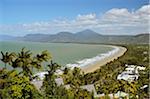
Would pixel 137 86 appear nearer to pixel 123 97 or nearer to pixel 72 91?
pixel 123 97

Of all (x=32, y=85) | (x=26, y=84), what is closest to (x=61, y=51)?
(x=32, y=85)

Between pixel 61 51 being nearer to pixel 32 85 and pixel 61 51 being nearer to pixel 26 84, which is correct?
pixel 32 85

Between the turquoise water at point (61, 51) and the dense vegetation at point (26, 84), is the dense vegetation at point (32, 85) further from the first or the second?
the turquoise water at point (61, 51)

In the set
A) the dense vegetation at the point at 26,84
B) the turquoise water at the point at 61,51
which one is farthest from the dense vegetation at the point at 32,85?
the turquoise water at the point at 61,51

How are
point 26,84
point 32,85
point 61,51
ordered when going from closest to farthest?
point 26,84, point 32,85, point 61,51

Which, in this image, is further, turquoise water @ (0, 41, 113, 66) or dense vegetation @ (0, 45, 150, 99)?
turquoise water @ (0, 41, 113, 66)

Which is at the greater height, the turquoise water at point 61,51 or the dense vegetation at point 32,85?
the dense vegetation at point 32,85

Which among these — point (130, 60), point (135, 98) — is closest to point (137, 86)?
point (135, 98)

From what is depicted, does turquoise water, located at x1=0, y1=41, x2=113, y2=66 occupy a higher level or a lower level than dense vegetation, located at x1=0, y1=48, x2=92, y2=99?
lower

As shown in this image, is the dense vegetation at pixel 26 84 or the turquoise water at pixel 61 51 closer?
the dense vegetation at pixel 26 84

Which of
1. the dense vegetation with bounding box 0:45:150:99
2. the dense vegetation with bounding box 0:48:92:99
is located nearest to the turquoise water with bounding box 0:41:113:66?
the dense vegetation with bounding box 0:45:150:99

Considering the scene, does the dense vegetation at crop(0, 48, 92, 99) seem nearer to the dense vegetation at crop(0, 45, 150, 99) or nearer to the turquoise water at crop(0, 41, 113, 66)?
the dense vegetation at crop(0, 45, 150, 99)
